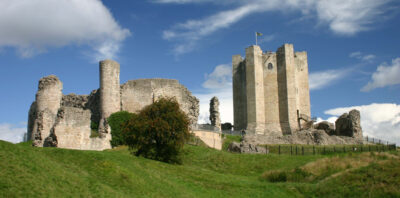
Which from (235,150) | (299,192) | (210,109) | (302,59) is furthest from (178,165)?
(302,59)

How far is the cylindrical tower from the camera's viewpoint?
124 feet

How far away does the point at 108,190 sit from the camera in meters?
15.1

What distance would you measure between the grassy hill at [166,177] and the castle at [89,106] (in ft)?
A: 26.3

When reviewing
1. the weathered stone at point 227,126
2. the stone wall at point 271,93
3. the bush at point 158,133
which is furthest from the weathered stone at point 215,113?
the weathered stone at point 227,126

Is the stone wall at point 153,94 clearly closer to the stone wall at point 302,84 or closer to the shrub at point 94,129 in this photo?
the shrub at point 94,129

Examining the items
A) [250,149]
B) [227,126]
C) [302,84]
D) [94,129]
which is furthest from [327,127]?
[94,129]

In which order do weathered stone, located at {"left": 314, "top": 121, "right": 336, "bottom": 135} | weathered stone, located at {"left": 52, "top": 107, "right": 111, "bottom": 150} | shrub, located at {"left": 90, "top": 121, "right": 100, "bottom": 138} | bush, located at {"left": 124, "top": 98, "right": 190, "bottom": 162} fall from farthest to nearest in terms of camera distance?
weathered stone, located at {"left": 314, "top": 121, "right": 336, "bottom": 135}, shrub, located at {"left": 90, "top": 121, "right": 100, "bottom": 138}, weathered stone, located at {"left": 52, "top": 107, "right": 111, "bottom": 150}, bush, located at {"left": 124, "top": 98, "right": 190, "bottom": 162}

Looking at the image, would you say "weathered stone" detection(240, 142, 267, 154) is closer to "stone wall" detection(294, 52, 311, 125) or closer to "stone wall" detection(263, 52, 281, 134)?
"stone wall" detection(263, 52, 281, 134)

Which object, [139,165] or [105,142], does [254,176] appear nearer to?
[139,165]

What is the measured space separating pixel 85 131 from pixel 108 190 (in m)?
16.4

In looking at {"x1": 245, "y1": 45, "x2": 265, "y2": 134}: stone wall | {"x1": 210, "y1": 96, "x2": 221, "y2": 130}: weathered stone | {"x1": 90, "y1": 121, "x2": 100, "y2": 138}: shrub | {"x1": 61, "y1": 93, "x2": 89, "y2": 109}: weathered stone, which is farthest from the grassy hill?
{"x1": 245, "y1": 45, "x2": 265, "y2": 134}: stone wall

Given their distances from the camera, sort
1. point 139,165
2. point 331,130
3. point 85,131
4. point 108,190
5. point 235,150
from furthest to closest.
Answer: point 331,130 → point 235,150 → point 85,131 → point 139,165 → point 108,190

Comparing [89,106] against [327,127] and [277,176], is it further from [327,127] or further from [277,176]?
[327,127]

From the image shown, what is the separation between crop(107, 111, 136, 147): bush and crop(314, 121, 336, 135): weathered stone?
98.5ft
